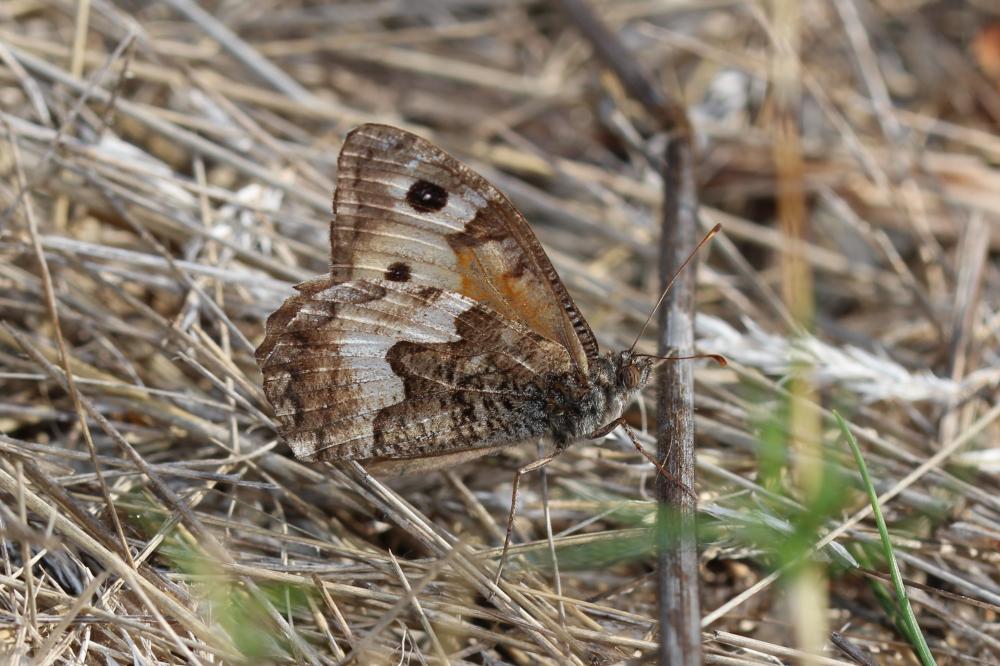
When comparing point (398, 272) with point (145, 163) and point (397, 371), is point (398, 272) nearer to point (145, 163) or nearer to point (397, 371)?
point (397, 371)

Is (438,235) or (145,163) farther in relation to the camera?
(145,163)

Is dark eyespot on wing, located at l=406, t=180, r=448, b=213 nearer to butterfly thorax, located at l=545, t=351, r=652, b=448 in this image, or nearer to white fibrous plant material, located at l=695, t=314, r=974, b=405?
butterfly thorax, located at l=545, t=351, r=652, b=448

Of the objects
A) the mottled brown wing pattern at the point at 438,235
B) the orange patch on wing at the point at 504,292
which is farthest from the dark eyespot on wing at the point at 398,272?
the orange patch on wing at the point at 504,292

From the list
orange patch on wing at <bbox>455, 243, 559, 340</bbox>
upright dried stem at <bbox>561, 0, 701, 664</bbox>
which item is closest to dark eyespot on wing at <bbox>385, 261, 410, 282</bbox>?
orange patch on wing at <bbox>455, 243, 559, 340</bbox>

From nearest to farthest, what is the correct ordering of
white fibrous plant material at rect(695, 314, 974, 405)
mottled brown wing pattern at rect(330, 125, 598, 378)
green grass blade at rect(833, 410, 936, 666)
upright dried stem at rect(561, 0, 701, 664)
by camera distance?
upright dried stem at rect(561, 0, 701, 664), green grass blade at rect(833, 410, 936, 666), mottled brown wing pattern at rect(330, 125, 598, 378), white fibrous plant material at rect(695, 314, 974, 405)

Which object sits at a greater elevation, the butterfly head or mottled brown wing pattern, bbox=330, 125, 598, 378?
mottled brown wing pattern, bbox=330, 125, 598, 378

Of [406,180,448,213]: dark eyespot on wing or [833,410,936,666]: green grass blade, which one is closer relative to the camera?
[833,410,936,666]: green grass blade

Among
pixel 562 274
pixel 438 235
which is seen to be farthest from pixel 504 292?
pixel 562 274
